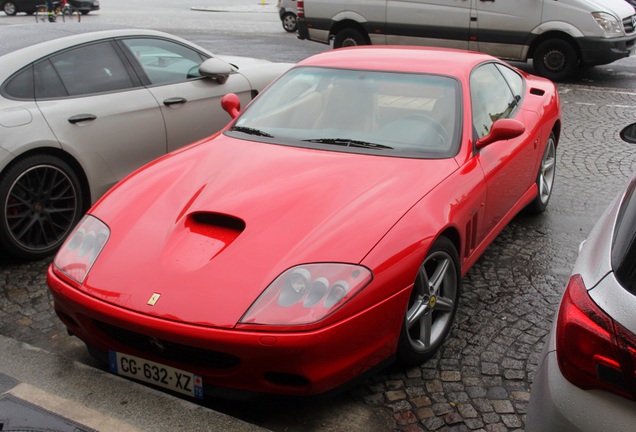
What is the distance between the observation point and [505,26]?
1202cm

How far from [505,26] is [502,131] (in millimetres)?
8461

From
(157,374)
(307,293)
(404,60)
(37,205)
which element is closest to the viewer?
(307,293)

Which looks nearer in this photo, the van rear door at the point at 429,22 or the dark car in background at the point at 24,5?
the van rear door at the point at 429,22

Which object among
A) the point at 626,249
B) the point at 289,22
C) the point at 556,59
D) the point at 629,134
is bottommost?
the point at 289,22

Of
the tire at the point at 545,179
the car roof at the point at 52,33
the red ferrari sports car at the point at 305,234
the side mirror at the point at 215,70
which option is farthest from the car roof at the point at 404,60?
the car roof at the point at 52,33

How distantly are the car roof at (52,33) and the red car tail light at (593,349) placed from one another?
4383mm

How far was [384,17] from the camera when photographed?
12992 mm

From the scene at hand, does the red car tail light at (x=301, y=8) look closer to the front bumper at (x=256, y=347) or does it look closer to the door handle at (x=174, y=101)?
the door handle at (x=174, y=101)

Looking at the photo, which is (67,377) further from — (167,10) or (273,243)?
(167,10)

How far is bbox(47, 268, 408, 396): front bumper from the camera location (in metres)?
2.94

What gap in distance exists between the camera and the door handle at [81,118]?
514 cm

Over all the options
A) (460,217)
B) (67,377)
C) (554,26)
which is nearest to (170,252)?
(67,377)

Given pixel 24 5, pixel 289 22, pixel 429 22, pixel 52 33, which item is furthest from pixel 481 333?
pixel 24 5

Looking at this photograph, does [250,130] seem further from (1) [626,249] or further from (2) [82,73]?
(1) [626,249]
